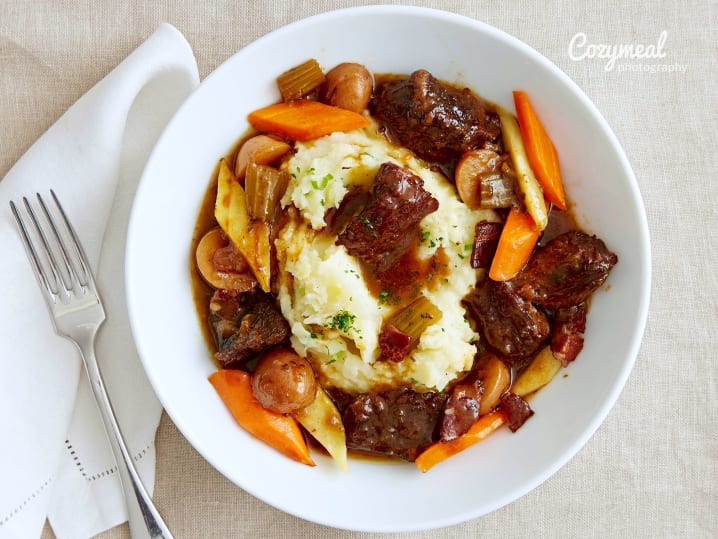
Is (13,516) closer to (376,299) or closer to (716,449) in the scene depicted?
(376,299)

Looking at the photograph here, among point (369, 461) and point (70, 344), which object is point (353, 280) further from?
point (70, 344)

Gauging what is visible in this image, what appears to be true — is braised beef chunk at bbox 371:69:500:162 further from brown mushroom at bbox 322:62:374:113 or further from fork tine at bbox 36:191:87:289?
fork tine at bbox 36:191:87:289

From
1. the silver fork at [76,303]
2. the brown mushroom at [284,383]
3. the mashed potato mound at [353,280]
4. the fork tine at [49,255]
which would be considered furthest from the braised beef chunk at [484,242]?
the fork tine at [49,255]

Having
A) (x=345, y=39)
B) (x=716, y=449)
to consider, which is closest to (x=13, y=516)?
(x=345, y=39)

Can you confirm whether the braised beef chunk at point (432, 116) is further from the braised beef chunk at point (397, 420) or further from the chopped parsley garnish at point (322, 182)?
the braised beef chunk at point (397, 420)

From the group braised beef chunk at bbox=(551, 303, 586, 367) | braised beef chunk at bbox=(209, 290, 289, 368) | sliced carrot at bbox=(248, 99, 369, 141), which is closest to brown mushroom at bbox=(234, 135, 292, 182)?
sliced carrot at bbox=(248, 99, 369, 141)

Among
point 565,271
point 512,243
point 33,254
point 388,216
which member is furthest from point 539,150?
point 33,254
